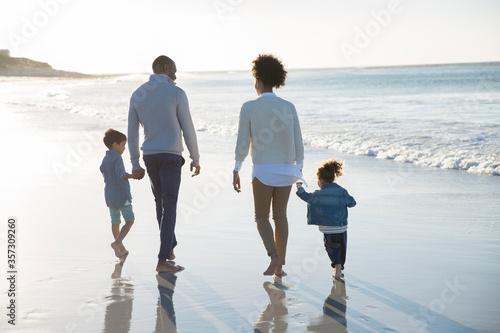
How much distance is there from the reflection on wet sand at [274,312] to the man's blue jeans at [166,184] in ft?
3.01

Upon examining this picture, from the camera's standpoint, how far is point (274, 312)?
150 inches

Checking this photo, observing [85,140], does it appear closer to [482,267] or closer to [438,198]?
[438,198]

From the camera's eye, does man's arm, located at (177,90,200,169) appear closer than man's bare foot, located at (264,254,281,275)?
No

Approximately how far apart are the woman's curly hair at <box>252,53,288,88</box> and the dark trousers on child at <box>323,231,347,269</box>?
1333 millimetres

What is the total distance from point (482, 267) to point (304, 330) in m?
1.99

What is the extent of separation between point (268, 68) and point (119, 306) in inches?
85.4

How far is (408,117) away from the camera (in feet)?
75.4

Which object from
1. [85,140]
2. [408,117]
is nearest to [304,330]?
[85,140]

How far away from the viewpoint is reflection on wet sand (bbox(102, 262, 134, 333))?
3.57 meters

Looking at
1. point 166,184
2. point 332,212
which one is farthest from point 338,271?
point 166,184

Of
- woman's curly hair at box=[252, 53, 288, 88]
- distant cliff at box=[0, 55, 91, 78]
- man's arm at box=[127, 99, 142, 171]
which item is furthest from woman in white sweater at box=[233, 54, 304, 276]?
distant cliff at box=[0, 55, 91, 78]

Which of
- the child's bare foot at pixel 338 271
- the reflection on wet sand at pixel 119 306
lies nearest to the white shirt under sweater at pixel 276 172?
the child's bare foot at pixel 338 271

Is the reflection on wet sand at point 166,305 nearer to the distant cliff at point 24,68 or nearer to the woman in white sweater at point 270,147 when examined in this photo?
the woman in white sweater at point 270,147

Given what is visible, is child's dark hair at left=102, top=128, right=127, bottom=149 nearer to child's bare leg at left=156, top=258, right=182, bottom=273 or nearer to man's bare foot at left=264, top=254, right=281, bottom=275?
child's bare leg at left=156, top=258, right=182, bottom=273
